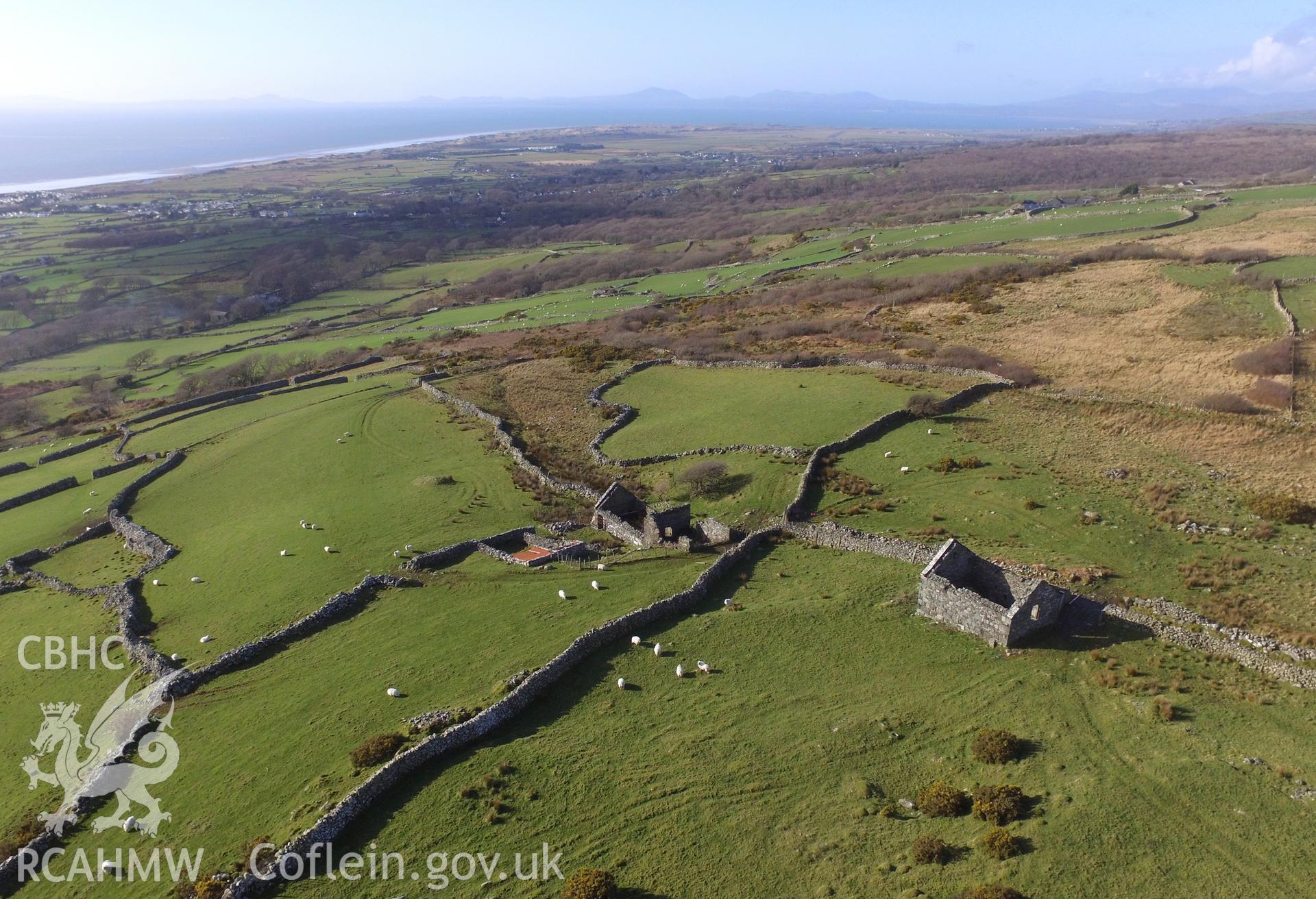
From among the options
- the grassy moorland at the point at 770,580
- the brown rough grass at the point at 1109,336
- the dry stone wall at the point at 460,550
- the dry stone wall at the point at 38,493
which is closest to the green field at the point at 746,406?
the grassy moorland at the point at 770,580

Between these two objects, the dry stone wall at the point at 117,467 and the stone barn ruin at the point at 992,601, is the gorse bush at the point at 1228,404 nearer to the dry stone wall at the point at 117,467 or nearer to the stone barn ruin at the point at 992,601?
the stone barn ruin at the point at 992,601

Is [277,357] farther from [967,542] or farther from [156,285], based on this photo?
[967,542]

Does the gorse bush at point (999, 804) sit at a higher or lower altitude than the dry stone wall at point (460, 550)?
higher

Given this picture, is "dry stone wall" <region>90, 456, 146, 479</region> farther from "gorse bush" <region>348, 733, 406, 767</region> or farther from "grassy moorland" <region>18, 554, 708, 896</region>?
"gorse bush" <region>348, 733, 406, 767</region>

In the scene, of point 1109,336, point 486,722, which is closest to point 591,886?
point 486,722

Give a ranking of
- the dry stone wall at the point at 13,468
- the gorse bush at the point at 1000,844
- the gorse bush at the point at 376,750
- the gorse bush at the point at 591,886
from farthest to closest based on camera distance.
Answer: the dry stone wall at the point at 13,468
the gorse bush at the point at 376,750
the gorse bush at the point at 1000,844
the gorse bush at the point at 591,886

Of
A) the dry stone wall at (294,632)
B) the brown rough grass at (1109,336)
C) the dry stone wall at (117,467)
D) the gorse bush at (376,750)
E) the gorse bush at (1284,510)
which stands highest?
the brown rough grass at (1109,336)
